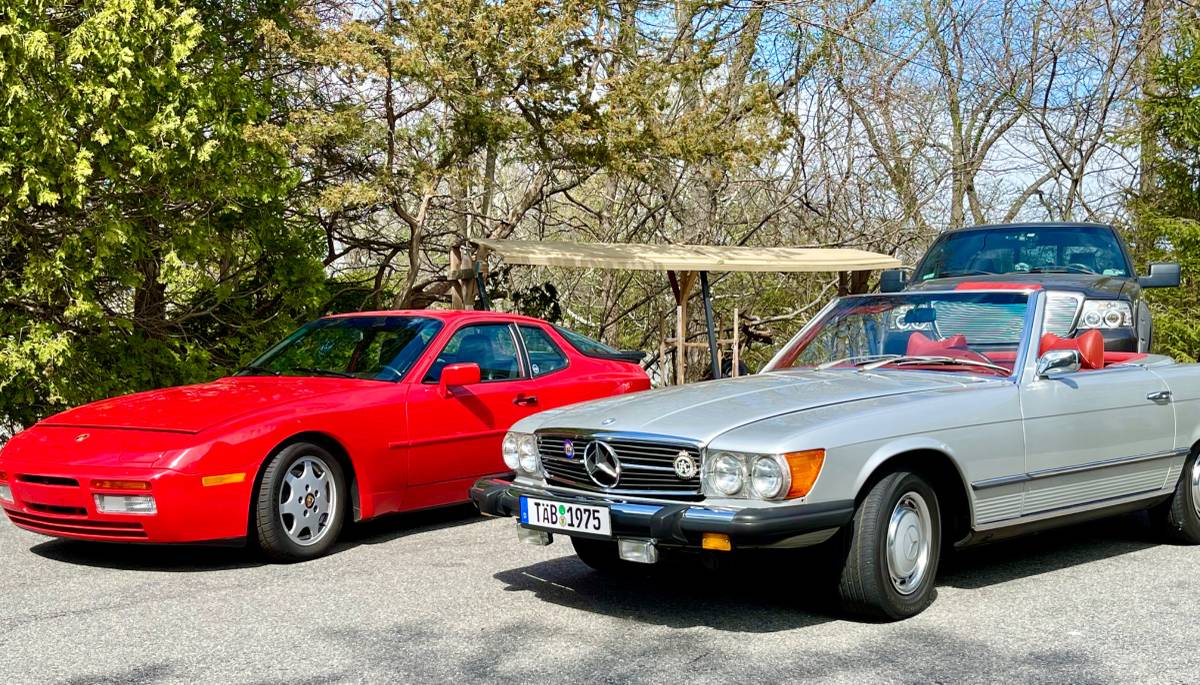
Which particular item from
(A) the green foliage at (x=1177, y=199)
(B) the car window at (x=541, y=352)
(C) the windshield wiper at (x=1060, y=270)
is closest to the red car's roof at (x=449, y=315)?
(B) the car window at (x=541, y=352)

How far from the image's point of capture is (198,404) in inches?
279

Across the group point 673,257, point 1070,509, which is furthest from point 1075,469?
point 673,257

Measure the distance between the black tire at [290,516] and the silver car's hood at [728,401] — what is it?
1.50m

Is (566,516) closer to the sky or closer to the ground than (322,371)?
closer to the ground

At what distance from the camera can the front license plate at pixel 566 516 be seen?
5.26 meters

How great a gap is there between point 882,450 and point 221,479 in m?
3.30

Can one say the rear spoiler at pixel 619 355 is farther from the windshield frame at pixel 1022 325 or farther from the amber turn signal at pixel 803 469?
the amber turn signal at pixel 803 469

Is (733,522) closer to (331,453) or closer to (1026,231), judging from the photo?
(331,453)

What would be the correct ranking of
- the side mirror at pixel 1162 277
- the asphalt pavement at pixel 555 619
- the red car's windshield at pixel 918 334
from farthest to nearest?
the side mirror at pixel 1162 277 → the red car's windshield at pixel 918 334 → the asphalt pavement at pixel 555 619

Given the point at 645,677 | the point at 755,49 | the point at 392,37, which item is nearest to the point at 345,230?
the point at 392,37

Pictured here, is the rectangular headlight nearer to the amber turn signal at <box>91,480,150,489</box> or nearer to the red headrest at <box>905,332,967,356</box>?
the amber turn signal at <box>91,480,150,489</box>

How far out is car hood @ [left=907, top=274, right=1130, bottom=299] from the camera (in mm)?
10961

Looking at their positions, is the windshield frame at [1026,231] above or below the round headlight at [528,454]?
Answer: above

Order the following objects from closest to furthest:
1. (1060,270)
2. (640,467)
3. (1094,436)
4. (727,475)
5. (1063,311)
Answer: (727,475)
(640,467)
(1094,436)
(1063,311)
(1060,270)
